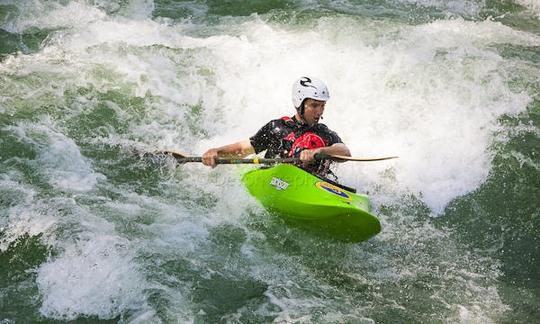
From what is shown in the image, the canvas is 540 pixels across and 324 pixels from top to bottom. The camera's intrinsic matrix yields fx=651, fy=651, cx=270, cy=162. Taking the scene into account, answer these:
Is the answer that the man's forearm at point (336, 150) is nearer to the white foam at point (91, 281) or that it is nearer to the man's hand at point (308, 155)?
the man's hand at point (308, 155)

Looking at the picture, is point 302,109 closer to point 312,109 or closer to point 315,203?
point 312,109

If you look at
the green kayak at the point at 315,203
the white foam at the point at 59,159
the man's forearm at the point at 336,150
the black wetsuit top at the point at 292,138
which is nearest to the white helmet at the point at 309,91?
the black wetsuit top at the point at 292,138

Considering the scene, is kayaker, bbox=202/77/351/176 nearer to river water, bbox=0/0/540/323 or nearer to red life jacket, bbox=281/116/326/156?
red life jacket, bbox=281/116/326/156

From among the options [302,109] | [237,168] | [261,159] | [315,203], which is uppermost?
[302,109]

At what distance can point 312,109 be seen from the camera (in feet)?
18.7

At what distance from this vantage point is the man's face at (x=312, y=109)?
567 centimetres

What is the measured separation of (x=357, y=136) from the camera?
7.61 m

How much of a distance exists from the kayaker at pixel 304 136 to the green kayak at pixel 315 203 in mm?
227

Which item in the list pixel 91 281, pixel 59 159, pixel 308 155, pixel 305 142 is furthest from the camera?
pixel 59 159

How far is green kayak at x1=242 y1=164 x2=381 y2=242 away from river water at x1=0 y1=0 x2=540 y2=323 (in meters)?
0.16

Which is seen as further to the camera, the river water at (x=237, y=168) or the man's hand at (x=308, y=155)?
the man's hand at (x=308, y=155)

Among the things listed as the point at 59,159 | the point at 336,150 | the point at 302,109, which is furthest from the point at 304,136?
the point at 59,159

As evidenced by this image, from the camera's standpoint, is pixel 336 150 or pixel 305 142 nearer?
pixel 336 150

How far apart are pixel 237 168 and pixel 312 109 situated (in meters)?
0.99
